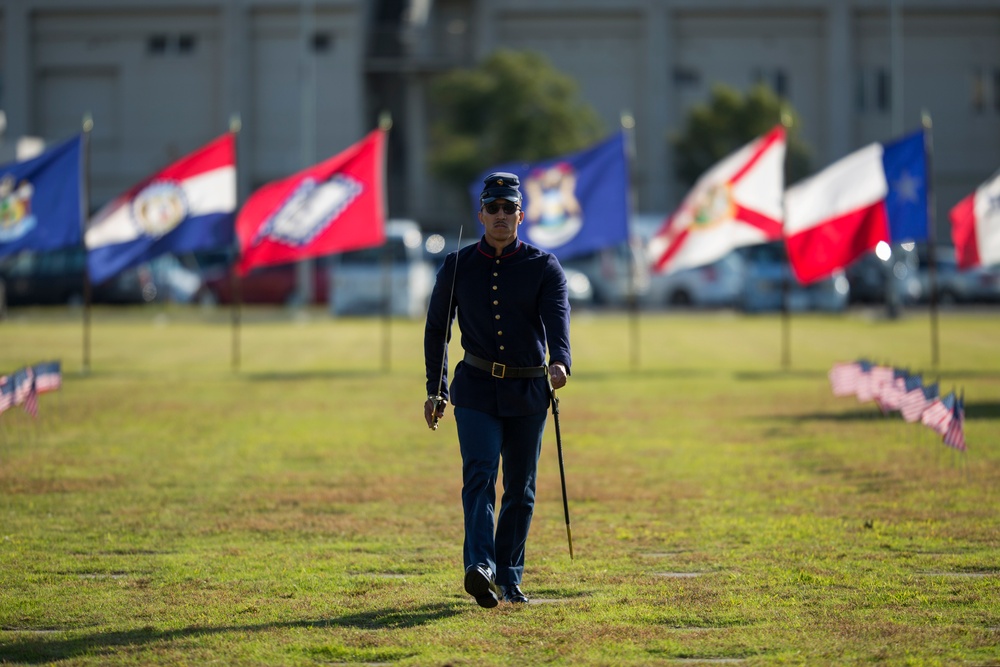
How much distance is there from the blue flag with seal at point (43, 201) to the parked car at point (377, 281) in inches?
844

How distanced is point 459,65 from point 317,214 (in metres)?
37.7

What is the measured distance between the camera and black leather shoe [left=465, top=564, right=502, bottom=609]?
7246mm

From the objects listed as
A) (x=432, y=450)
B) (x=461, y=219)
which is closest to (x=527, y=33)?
(x=461, y=219)

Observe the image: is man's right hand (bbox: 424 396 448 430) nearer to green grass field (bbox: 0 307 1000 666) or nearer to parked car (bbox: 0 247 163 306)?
green grass field (bbox: 0 307 1000 666)

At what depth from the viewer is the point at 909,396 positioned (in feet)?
43.0

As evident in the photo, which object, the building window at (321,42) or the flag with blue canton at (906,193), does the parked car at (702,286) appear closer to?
the building window at (321,42)

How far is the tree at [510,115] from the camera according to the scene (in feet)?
175

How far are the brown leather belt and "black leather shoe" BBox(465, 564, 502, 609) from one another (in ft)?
2.97

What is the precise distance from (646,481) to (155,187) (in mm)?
12268

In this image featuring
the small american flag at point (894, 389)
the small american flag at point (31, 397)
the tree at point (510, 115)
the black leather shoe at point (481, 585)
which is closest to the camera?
the black leather shoe at point (481, 585)

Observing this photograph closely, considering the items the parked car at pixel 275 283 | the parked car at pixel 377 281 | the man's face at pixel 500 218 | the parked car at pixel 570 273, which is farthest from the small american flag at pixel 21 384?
the parked car at pixel 275 283

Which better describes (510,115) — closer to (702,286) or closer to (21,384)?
(702,286)

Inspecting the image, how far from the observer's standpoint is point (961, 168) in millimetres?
59344

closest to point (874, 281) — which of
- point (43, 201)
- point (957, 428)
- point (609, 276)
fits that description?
point (609, 276)
